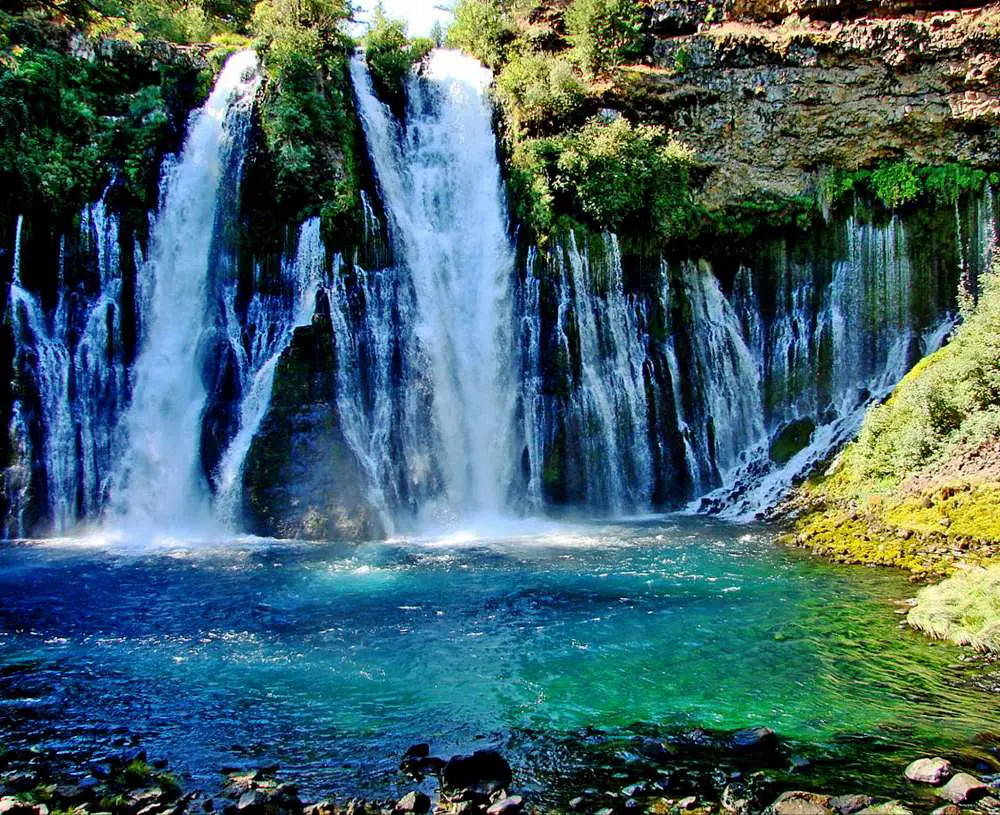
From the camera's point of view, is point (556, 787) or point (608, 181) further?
point (608, 181)

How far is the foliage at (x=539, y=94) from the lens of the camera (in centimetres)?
2692

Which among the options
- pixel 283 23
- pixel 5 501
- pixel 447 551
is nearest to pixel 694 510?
pixel 447 551

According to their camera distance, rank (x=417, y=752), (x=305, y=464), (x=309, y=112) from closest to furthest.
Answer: (x=417, y=752) < (x=305, y=464) < (x=309, y=112)

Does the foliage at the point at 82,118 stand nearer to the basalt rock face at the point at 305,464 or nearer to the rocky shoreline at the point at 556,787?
the basalt rock face at the point at 305,464

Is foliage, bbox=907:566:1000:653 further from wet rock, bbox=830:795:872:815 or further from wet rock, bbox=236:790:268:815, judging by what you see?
wet rock, bbox=236:790:268:815

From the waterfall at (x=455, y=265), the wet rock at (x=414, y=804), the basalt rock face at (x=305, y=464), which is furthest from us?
the waterfall at (x=455, y=265)

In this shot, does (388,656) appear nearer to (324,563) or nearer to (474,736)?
(474,736)

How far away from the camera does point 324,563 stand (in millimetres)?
17656

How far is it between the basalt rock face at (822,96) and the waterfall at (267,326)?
12.3 metres

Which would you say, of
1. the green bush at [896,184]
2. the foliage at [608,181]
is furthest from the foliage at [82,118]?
the green bush at [896,184]

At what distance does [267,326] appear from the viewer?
76.7ft

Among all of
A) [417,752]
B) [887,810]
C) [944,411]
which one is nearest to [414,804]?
[417,752]

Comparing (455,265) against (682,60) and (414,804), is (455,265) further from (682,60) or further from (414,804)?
(414,804)

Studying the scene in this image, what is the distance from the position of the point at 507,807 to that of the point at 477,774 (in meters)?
0.66
